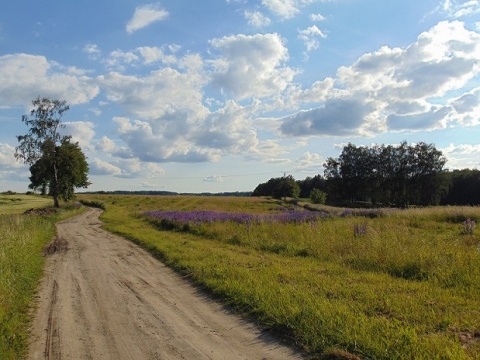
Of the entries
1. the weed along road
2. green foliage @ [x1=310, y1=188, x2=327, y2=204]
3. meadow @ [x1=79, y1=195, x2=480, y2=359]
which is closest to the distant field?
meadow @ [x1=79, y1=195, x2=480, y2=359]

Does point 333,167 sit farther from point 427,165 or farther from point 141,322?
point 141,322

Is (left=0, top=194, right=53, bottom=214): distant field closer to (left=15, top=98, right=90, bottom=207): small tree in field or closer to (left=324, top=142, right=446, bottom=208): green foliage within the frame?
(left=15, top=98, right=90, bottom=207): small tree in field

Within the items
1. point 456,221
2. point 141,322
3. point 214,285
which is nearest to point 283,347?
point 141,322

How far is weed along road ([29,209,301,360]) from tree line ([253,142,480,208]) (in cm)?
8507

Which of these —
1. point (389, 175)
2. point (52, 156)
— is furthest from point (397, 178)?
point (52, 156)

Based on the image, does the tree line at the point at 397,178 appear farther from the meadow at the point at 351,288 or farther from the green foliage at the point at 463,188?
the meadow at the point at 351,288

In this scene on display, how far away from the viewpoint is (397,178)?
9131cm

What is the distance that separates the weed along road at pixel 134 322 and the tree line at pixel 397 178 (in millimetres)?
85071

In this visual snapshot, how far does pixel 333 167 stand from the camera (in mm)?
101500

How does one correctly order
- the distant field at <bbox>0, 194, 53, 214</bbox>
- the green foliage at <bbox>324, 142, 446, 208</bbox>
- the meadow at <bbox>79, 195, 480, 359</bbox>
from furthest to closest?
1. the green foliage at <bbox>324, 142, 446, 208</bbox>
2. the distant field at <bbox>0, 194, 53, 214</bbox>
3. the meadow at <bbox>79, 195, 480, 359</bbox>

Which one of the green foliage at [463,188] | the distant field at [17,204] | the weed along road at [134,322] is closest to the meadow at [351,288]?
the weed along road at [134,322]

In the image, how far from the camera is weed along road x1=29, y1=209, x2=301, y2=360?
605 centimetres

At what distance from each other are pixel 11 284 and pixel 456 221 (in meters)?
25.6

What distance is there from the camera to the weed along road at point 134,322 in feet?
19.9
